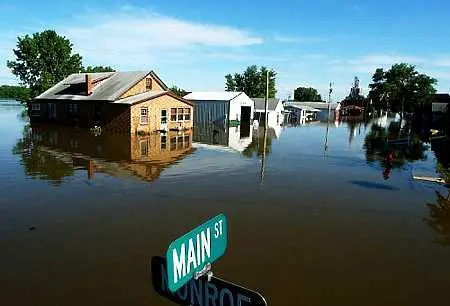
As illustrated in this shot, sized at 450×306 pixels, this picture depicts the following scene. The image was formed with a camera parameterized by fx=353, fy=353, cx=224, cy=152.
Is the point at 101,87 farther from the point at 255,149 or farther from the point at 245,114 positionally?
the point at 245,114

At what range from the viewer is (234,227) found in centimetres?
1168

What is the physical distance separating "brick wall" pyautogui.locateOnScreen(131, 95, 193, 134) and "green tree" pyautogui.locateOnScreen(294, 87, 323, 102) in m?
115

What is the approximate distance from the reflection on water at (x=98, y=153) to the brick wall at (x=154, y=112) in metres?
1.83

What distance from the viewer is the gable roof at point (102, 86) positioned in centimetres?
4028

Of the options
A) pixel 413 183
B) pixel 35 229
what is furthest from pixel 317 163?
pixel 35 229

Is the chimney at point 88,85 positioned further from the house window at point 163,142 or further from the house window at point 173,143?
the house window at point 173,143

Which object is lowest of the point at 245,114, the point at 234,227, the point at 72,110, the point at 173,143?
the point at 234,227

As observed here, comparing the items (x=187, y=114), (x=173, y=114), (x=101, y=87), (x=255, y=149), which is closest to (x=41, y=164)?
(x=255, y=149)

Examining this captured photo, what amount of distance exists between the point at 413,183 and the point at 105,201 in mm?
15897

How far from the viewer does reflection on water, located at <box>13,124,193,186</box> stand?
19.5 metres

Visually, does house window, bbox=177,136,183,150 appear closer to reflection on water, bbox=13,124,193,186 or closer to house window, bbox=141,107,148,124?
reflection on water, bbox=13,124,193,186

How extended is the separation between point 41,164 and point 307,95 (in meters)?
140

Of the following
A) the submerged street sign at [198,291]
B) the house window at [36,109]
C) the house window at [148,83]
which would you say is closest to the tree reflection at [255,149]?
the house window at [148,83]

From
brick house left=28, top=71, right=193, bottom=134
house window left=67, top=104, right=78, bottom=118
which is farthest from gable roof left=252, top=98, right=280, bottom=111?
house window left=67, top=104, right=78, bottom=118
